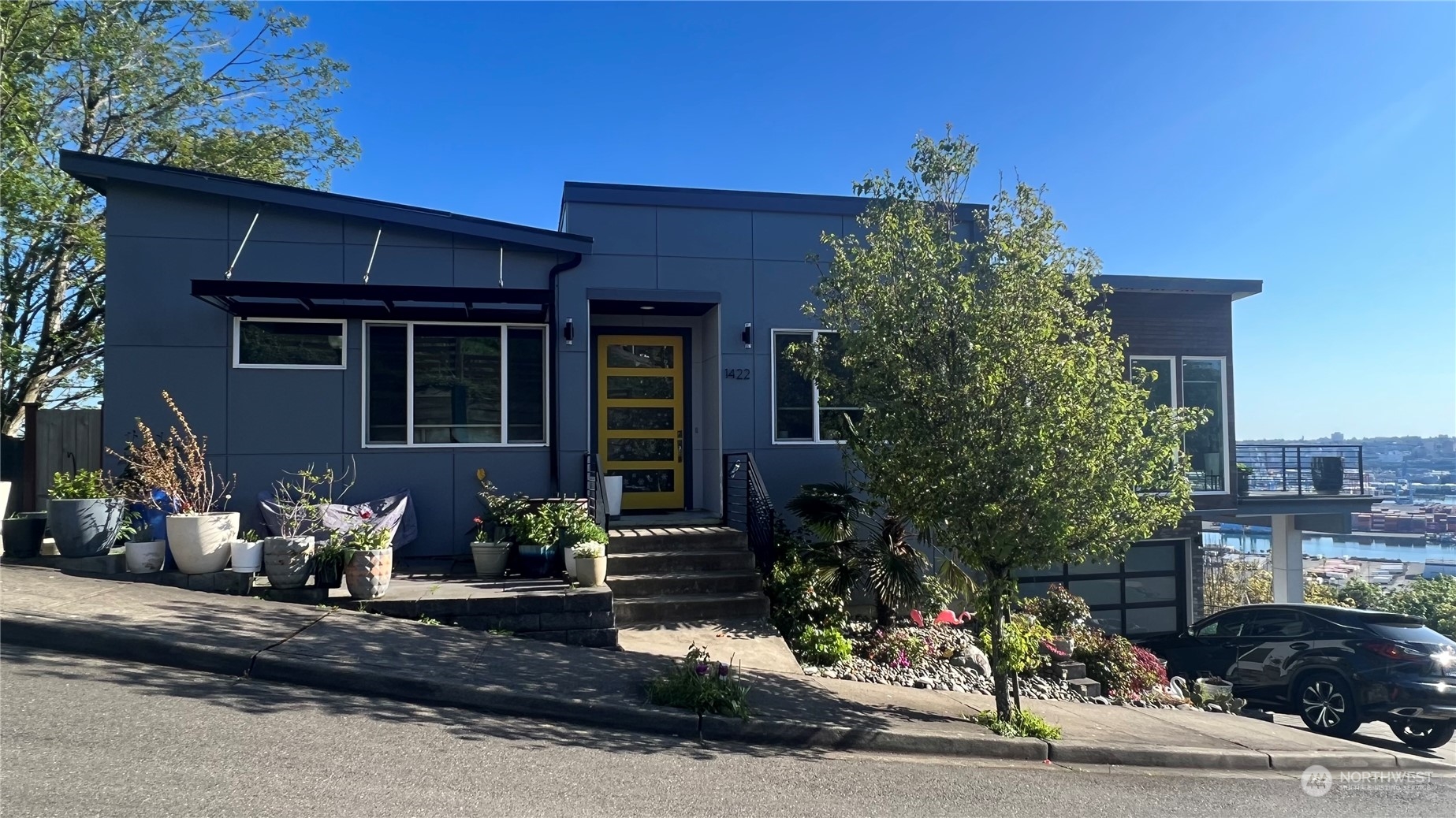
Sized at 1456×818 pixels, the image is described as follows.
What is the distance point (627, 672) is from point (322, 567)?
10.7 feet

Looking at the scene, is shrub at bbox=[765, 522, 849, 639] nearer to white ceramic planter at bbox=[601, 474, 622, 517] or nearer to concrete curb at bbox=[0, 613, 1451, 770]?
concrete curb at bbox=[0, 613, 1451, 770]

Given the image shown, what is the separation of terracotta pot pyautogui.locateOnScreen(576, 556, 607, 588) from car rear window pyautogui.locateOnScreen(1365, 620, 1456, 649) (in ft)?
31.6

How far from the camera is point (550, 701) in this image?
5758 millimetres

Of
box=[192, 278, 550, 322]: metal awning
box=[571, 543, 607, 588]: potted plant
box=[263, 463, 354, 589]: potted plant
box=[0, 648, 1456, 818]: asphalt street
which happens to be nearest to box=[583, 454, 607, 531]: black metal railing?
box=[571, 543, 607, 588]: potted plant

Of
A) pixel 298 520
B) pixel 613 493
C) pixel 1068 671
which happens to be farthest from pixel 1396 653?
pixel 298 520

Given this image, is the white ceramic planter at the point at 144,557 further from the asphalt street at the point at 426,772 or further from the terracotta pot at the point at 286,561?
the asphalt street at the point at 426,772

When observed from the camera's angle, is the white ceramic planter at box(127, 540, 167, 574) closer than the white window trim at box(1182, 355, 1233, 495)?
Yes

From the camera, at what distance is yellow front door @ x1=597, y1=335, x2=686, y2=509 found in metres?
11.6

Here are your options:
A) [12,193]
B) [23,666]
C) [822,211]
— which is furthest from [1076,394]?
[12,193]

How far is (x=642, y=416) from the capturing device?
1178 centimetres

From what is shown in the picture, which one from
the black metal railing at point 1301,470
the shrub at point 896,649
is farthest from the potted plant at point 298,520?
the black metal railing at point 1301,470

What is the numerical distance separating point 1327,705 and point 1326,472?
23.8ft

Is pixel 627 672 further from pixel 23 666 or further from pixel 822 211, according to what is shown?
pixel 822 211

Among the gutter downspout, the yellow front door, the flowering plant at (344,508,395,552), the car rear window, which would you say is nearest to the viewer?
the flowering plant at (344,508,395,552)
